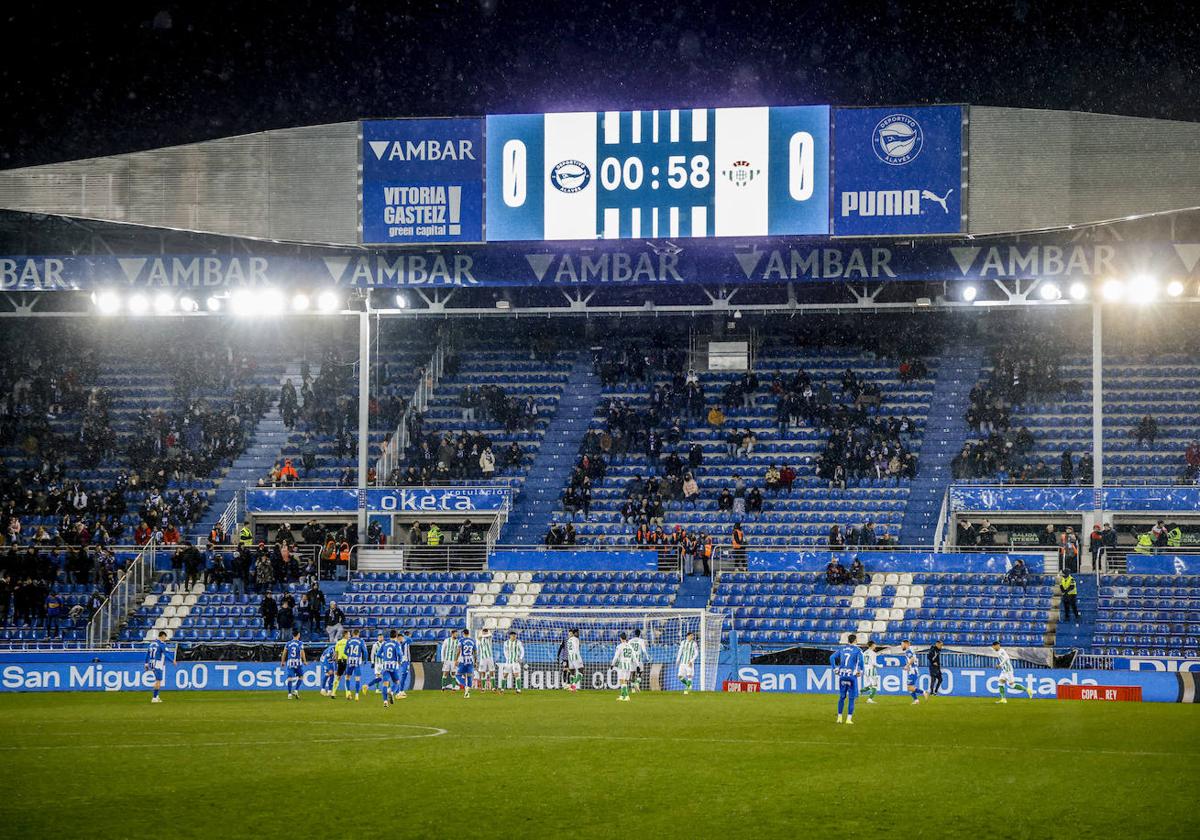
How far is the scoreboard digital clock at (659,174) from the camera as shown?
4031 cm

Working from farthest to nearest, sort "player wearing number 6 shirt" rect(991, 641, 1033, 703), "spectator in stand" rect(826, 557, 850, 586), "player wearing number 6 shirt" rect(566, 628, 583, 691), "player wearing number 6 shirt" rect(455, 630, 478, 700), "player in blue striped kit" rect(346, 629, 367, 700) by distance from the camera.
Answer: "spectator in stand" rect(826, 557, 850, 586), "player wearing number 6 shirt" rect(566, 628, 583, 691), "player wearing number 6 shirt" rect(455, 630, 478, 700), "player wearing number 6 shirt" rect(991, 641, 1033, 703), "player in blue striped kit" rect(346, 629, 367, 700)

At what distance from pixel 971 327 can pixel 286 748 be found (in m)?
35.4

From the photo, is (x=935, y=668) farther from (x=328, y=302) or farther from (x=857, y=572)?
(x=328, y=302)

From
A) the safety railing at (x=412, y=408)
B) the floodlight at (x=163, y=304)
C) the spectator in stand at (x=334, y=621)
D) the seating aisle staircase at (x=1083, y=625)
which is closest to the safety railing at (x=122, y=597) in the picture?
the spectator in stand at (x=334, y=621)

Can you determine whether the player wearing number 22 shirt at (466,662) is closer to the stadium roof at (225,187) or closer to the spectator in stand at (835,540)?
the spectator in stand at (835,540)

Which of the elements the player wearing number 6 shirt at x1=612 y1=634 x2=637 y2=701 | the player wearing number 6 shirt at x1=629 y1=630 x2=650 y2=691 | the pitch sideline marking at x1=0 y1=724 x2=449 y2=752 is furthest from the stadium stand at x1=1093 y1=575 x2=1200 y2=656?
the pitch sideline marking at x1=0 y1=724 x2=449 y2=752

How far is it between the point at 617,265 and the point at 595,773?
2569 centimetres

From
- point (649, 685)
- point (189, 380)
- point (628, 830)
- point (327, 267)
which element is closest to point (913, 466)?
point (649, 685)

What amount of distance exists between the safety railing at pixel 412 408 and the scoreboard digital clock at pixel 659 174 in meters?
10.5

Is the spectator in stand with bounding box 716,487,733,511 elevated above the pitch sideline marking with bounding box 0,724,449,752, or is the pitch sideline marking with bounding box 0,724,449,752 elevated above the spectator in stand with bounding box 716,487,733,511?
the spectator in stand with bounding box 716,487,733,511

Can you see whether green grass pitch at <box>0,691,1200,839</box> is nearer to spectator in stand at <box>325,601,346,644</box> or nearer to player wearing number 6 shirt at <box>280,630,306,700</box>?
player wearing number 6 shirt at <box>280,630,306,700</box>

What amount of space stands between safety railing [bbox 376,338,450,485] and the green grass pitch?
1809 cm

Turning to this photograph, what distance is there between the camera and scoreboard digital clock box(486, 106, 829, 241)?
40.3 m

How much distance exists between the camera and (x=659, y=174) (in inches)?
1604
